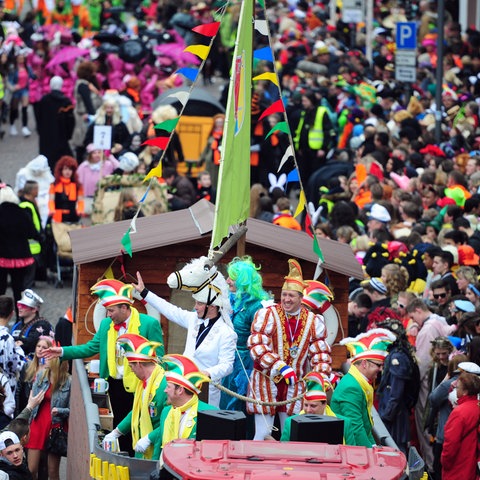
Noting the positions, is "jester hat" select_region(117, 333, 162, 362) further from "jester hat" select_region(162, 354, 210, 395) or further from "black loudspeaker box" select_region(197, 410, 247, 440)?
"black loudspeaker box" select_region(197, 410, 247, 440)

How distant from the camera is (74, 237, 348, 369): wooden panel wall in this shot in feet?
42.8

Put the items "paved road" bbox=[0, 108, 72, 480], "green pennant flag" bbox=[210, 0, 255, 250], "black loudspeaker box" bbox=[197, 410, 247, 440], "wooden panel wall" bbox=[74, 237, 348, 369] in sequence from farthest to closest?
"paved road" bbox=[0, 108, 72, 480] → "wooden panel wall" bbox=[74, 237, 348, 369] → "green pennant flag" bbox=[210, 0, 255, 250] → "black loudspeaker box" bbox=[197, 410, 247, 440]

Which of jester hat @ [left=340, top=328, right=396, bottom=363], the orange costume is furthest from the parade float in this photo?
the orange costume

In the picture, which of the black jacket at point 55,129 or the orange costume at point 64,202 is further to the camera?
the black jacket at point 55,129

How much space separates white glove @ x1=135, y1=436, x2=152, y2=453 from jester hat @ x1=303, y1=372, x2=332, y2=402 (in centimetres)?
108

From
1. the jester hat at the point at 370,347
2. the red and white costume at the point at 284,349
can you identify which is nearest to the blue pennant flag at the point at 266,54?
the red and white costume at the point at 284,349

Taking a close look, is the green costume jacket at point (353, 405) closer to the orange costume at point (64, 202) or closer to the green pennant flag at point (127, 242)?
the green pennant flag at point (127, 242)

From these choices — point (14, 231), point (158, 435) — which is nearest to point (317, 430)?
point (158, 435)

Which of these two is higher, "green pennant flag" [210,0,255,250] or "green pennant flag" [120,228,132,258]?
"green pennant flag" [210,0,255,250]

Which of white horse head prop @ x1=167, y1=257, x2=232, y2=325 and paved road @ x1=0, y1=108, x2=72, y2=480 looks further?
paved road @ x1=0, y1=108, x2=72, y2=480

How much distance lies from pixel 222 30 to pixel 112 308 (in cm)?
2772

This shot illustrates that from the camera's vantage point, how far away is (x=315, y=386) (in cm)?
1038

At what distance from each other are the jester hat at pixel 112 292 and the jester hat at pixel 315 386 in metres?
1.73

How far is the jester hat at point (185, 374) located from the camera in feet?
32.8
